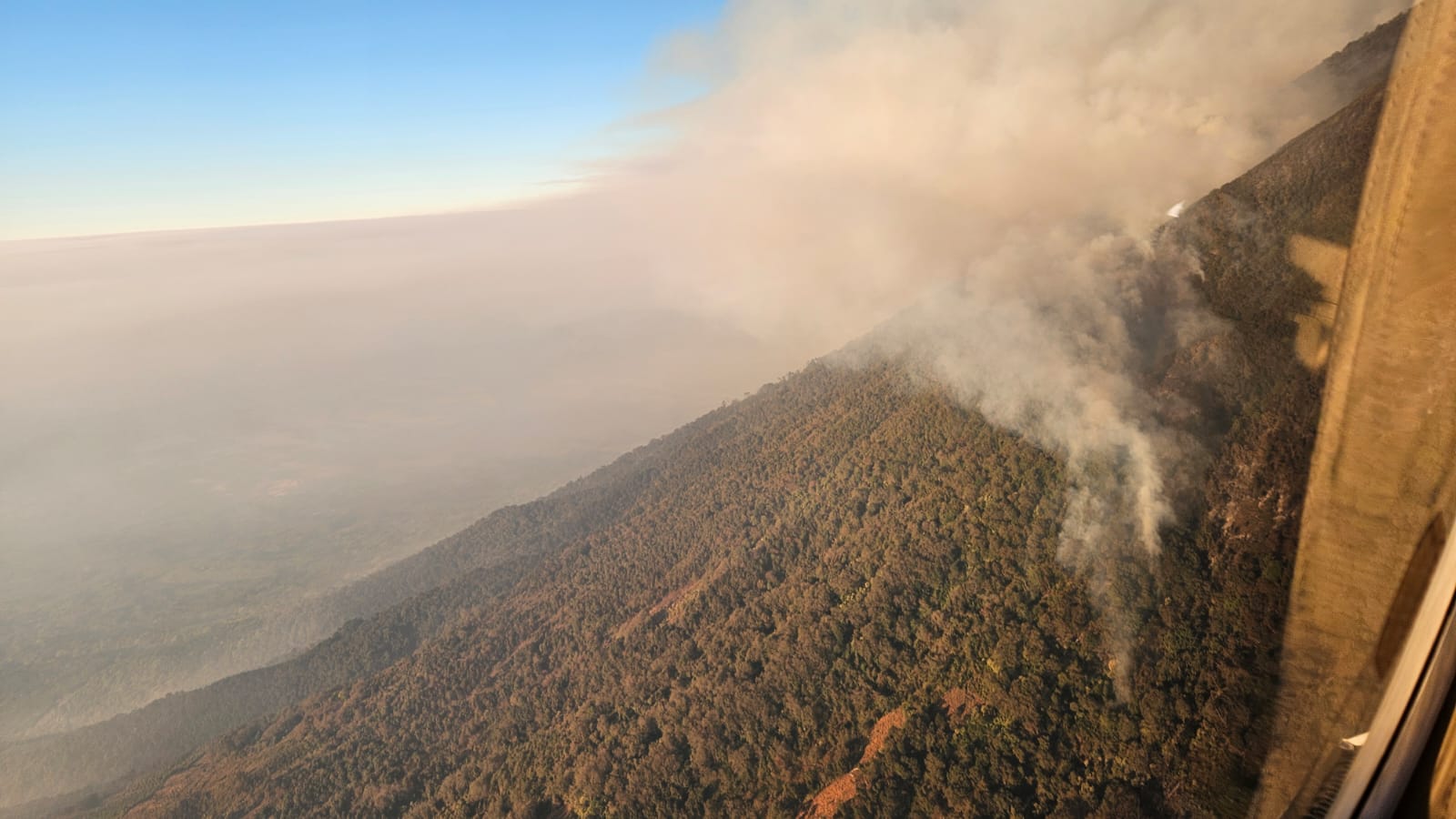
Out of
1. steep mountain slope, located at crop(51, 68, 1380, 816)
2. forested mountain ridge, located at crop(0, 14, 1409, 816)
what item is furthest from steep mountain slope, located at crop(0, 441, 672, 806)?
steep mountain slope, located at crop(51, 68, 1380, 816)

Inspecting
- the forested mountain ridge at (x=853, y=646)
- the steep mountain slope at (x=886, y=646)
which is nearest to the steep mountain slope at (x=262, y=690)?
the forested mountain ridge at (x=853, y=646)

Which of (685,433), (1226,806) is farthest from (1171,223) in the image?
(685,433)

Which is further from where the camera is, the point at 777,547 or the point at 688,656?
the point at 777,547

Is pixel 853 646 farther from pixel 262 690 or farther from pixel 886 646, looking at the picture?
pixel 262 690

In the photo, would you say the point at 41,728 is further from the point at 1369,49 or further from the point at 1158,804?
the point at 1369,49

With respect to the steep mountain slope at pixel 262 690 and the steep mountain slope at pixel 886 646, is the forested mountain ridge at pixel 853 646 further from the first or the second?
the steep mountain slope at pixel 262 690

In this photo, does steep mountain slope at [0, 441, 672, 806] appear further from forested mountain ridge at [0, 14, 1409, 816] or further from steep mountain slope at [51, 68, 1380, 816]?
steep mountain slope at [51, 68, 1380, 816]

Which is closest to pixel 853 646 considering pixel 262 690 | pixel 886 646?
pixel 886 646
